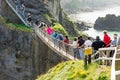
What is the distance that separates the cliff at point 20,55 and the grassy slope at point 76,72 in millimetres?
13552

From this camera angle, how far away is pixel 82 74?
18672mm

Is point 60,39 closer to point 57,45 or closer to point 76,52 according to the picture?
point 57,45

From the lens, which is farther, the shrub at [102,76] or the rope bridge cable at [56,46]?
the rope bridge cable at [56,46]

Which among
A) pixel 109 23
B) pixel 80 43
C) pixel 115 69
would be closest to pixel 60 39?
pixel 80 43

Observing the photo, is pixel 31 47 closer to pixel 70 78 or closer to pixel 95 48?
pixel 95 48

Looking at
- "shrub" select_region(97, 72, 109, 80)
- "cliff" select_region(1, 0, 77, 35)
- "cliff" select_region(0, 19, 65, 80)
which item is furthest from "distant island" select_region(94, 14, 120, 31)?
"shrub" select_region(97, 72, 109, 80)

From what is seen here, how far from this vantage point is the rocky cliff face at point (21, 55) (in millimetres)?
36469

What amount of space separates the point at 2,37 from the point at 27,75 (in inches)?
192

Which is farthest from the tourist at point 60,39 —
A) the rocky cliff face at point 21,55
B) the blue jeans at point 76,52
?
the rocky cliff face at point 21,55

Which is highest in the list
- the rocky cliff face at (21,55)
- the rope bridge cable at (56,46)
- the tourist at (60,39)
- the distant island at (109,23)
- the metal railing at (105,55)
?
the metal railing at (105,55)

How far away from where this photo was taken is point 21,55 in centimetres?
3806

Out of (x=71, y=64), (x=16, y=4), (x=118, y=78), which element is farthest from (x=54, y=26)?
(x=118, y=78)

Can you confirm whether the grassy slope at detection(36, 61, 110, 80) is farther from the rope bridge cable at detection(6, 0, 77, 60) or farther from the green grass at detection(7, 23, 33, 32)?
the green grass at detection(7, 23, 33, 32)

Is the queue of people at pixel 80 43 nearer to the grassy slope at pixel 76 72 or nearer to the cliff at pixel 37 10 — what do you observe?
the grassy slope at pixel 76 72
